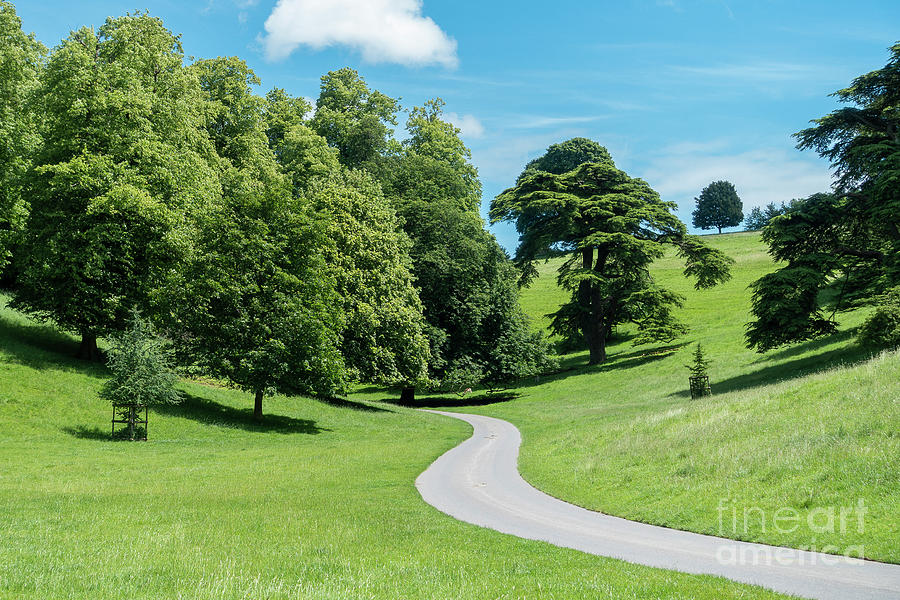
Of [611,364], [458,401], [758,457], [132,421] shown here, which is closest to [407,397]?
[458,401]

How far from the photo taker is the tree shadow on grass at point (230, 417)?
30211 millimetres

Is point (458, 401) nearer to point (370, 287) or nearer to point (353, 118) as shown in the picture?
point (370, 287)

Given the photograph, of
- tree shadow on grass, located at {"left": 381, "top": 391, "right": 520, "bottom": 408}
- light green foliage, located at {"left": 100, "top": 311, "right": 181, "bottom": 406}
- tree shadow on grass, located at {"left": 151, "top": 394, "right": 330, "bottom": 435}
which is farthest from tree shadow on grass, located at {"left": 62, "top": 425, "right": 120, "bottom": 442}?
tree shadow on grass, located at {"left": 381, "top": 391, "right": 520, "bottom": 408}

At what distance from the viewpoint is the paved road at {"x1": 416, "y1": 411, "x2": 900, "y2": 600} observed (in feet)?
28.8

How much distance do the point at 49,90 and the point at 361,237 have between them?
1972cm

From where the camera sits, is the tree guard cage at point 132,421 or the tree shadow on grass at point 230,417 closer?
the tree guard cage at point 132,421

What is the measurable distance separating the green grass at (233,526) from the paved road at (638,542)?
81cm

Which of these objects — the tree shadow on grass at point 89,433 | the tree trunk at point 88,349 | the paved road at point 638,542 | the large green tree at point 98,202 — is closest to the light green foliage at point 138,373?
the tree shadow on grass at point 89,433

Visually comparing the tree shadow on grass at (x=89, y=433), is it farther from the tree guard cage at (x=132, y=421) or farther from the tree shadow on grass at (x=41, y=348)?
the tree shadow on grass at (x=41, y=348)

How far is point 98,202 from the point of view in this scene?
96.9ft

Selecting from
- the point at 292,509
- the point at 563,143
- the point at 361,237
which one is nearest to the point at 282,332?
the point at 361,237

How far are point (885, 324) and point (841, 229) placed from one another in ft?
27.4

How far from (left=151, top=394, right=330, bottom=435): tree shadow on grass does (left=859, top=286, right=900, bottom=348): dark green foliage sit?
30123 mm

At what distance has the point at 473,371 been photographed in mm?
49781
